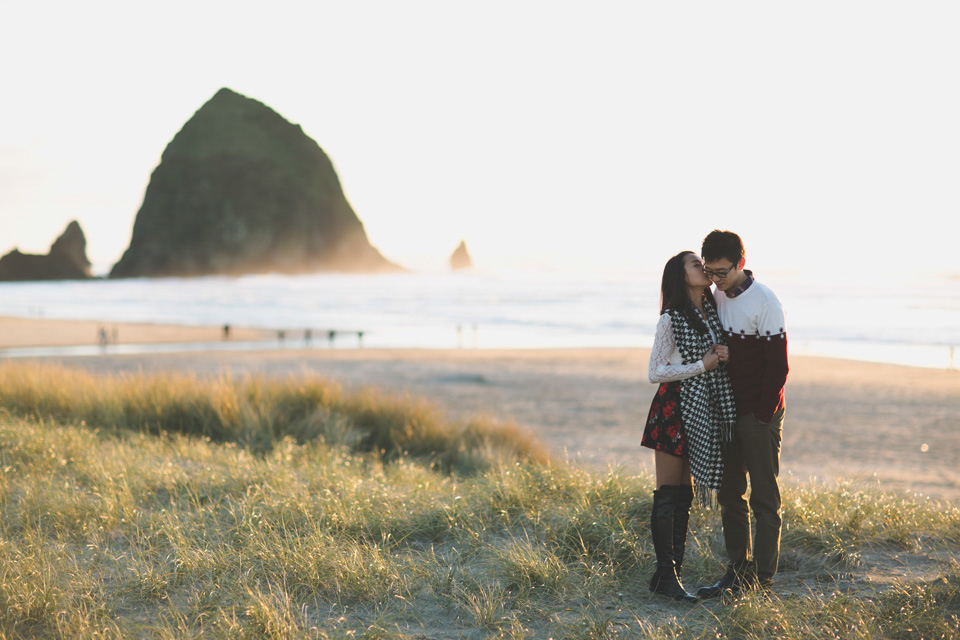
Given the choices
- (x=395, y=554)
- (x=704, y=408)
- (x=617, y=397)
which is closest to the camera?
(x=704, y=408)

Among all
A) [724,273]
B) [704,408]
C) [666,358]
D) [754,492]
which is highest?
[724,273]

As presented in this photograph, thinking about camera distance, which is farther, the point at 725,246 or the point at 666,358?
the point at 666,358

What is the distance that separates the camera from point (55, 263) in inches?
5192

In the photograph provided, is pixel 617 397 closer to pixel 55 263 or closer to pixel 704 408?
pixel 704 408

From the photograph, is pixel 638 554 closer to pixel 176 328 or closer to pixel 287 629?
pixel 287 629

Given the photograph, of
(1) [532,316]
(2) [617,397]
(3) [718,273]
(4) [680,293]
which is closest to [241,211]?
(1) [532,316]

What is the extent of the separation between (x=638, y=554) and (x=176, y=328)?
110 feet

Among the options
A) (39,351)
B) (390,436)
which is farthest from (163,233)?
(390,436)

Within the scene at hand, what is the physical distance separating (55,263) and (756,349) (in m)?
151

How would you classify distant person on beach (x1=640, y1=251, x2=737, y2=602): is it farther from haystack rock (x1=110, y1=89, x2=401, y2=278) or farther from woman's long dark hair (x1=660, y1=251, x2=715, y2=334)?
haystack rock (x1=110, y1=89, x2=401, y2=278)

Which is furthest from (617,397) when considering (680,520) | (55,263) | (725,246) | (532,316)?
(55,263)

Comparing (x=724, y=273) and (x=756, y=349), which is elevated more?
(x=724, y=273)

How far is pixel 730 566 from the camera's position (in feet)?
13.7

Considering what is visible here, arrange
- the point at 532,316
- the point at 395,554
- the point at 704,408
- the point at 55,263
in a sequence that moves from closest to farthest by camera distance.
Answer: the point at 704,408 < the point at 395,554 < the point at 532,316 < the point at 55,263
